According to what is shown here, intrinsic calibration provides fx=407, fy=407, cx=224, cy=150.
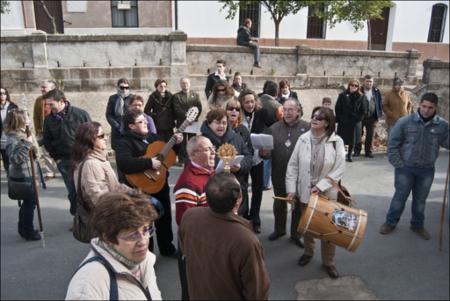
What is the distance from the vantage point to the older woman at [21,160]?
4.91 meters

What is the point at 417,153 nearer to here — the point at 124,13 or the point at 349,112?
the point at 349,112

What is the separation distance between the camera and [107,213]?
2.01 metres

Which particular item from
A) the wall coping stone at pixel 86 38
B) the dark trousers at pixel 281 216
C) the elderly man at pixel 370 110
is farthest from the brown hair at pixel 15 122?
the wall coping stone at pixel 86 38

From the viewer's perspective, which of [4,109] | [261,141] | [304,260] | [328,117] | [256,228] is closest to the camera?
[328,117]

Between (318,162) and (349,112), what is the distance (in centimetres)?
424

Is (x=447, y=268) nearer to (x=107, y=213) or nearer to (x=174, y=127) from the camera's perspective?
(x=107, y=213)

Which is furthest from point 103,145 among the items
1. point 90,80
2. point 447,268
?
point 90,80

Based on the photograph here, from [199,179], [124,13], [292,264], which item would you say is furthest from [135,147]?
[124,13]

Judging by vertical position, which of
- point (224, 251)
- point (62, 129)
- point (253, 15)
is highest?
point (253, 15)

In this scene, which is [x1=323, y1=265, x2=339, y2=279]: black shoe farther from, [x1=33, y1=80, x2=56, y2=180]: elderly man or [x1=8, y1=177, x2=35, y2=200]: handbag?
[x1=33, y1=80, x2=56, y2=180]: elderly man

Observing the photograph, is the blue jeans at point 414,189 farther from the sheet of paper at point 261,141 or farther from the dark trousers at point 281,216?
the sheet of paper at point 261,141

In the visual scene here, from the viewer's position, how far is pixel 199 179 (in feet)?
10.6

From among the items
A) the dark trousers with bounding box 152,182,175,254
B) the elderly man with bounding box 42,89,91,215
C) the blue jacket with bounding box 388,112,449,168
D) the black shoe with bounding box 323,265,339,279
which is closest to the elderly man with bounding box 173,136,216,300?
the dark trousers with bounding box 152,182,175,254

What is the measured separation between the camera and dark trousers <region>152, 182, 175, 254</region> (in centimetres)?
441
